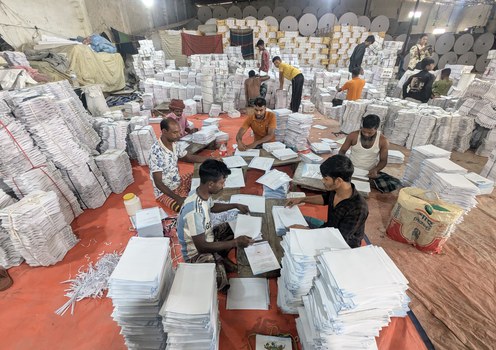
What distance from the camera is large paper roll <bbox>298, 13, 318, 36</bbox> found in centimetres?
1378

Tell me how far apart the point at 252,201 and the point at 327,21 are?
14980 millimetres

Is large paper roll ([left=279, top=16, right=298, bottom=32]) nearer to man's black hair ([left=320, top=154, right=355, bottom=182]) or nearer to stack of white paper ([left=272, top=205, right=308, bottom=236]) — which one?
stack of white paper ([left=272, top=205, right=308, bottom=236])

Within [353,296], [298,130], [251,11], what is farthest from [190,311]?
[251,11]

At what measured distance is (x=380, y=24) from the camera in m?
13.6

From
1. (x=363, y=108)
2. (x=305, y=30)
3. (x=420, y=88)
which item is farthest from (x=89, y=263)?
(x=305, y=30)

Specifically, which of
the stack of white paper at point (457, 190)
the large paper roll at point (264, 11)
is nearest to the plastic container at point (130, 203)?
the stack of white paper at point (457, 190)

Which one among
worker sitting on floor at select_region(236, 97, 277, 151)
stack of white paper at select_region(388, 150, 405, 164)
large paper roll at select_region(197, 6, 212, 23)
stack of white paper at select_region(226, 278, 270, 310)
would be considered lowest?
stack of white paper at select_region(226, 278, 270, 310)

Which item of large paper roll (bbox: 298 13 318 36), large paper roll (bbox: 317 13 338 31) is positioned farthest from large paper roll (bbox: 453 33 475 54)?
large paper roll (bbox: 298 13 318 36)

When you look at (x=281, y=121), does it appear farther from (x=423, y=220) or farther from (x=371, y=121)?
(x=423, y=220)

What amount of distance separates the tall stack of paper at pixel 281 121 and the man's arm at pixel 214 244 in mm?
3607

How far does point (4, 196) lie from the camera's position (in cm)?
262

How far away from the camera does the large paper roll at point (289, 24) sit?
45.9 feet

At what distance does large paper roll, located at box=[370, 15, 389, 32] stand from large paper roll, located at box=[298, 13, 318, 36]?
11.1 feet

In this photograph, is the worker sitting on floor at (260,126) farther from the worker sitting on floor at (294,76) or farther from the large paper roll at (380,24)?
the large paper roll at (380,24)
